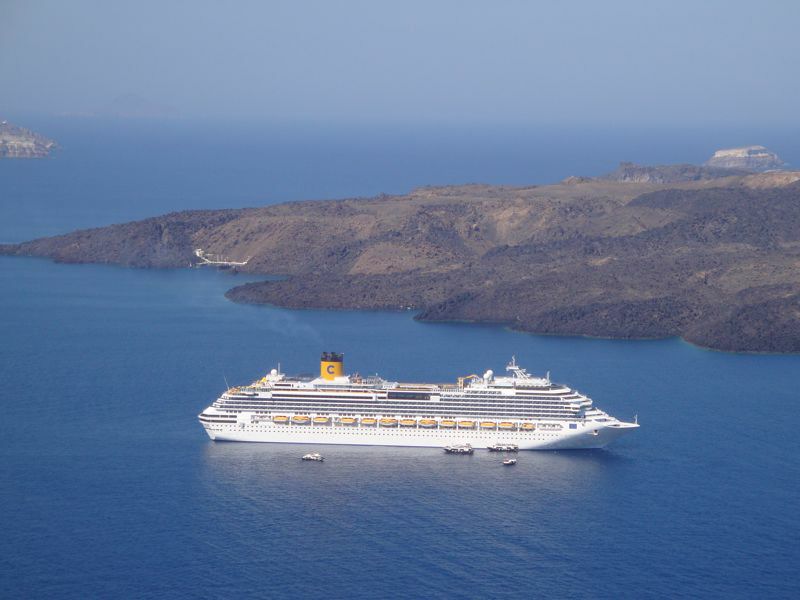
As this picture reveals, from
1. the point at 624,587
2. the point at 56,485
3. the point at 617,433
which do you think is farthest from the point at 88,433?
the point at 624,587

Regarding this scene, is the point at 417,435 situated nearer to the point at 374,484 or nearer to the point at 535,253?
the point at 374,484

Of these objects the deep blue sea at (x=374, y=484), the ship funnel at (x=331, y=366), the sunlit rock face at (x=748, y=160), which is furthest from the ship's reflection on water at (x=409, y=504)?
the sunlit rock face at (x=748, y=160)

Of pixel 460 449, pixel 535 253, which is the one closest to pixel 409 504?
pixel 460 449

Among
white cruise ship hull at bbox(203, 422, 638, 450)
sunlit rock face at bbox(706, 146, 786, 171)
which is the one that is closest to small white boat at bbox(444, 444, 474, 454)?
white cruise ship hull at bbox(203, 422, 638, 450)

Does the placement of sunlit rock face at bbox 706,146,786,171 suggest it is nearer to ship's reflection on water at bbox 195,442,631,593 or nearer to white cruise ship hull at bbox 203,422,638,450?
white cruise ship hull at bbox 203,422,638,450

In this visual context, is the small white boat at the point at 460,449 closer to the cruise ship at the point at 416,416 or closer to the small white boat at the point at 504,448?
the cruise ship at the point at 416,416

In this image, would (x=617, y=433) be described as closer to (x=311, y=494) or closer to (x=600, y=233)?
(x=311, y=494)

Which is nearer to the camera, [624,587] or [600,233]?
[624,587]
